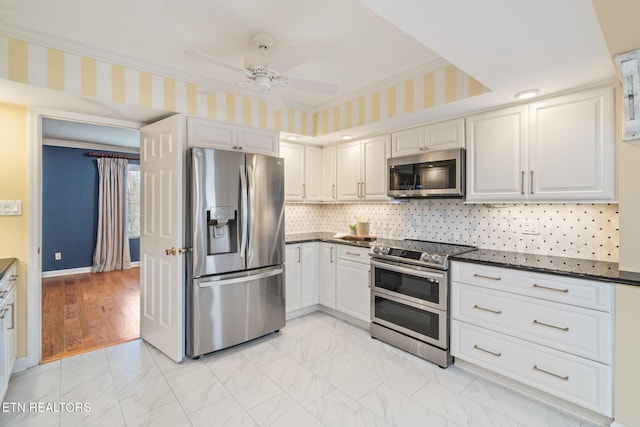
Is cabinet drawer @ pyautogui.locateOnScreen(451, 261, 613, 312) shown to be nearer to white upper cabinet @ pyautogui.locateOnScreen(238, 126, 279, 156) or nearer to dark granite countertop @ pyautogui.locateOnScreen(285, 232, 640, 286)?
dark granite countertop @ pyautogui.locateOnScreen(285, 232, 640, 286)

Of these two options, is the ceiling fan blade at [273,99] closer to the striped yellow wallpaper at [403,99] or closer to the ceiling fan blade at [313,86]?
the ceiling fan blade at [313,86]

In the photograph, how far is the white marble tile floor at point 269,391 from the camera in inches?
79.0

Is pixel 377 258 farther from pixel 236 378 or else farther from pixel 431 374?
pixel 236 378

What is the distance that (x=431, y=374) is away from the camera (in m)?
2.53

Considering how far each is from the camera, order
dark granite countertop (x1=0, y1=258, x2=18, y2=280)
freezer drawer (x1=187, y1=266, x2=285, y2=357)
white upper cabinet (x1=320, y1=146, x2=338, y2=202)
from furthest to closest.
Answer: white upper cabinet (x1=320, y1=146, x2=338, y2=202) → freezer drawer (x1=187, y1=266, x2=285, y2=357) → dark granite countertop (x1=0, y1=258, x2=18, y2=280)

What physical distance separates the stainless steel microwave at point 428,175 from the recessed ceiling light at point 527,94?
0.59 metres

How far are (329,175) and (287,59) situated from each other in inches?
91.3

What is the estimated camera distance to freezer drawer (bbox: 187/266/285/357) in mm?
2748

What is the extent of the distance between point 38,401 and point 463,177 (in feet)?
11.8

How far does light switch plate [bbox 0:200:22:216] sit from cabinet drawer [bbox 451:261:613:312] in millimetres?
3471

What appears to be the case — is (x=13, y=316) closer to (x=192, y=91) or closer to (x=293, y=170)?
(x=192, y=91)

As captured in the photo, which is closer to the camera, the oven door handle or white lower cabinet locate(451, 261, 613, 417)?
white lower cabinet locate(451, 261, 613, 417)

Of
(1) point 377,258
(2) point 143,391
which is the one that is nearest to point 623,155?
(1) point 377,258

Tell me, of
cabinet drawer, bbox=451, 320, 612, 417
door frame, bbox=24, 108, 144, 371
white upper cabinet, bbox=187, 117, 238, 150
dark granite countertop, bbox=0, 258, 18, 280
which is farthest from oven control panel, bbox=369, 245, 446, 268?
door frame, bbox=24, 108, 144, 371
